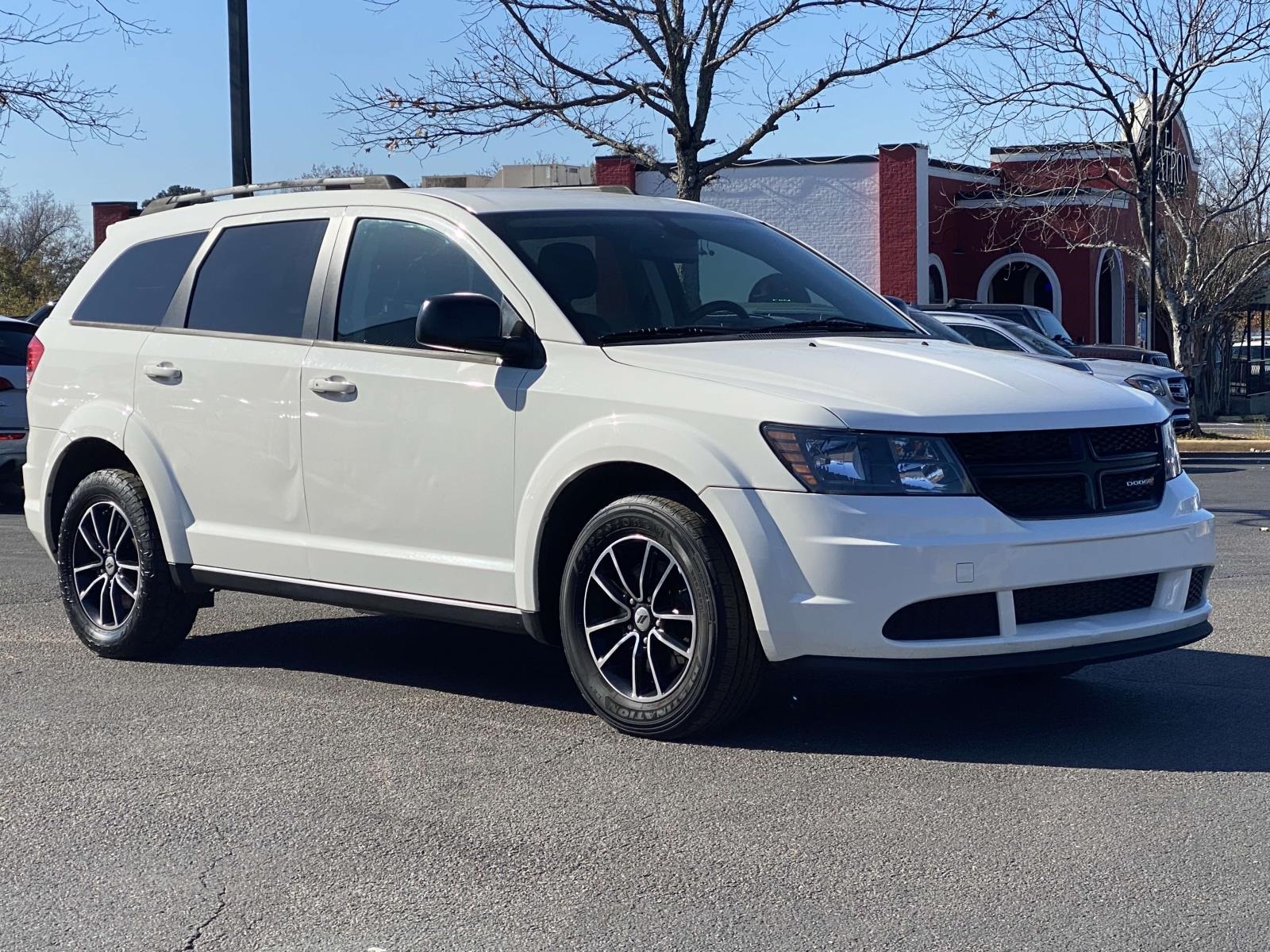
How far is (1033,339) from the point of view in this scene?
62.2 ft

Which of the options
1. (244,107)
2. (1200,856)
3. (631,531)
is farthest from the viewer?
(244,107)

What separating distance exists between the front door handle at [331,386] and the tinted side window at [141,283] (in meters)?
1.22

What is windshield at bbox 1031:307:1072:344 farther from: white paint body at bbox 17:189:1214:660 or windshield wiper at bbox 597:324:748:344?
windshield wiper at bbox 597:324:748:344

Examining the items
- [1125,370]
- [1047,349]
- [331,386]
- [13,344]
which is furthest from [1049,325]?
[331,386]

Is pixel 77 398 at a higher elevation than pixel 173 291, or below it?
below

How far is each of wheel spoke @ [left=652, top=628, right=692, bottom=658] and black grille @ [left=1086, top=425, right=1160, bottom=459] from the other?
1.46 metres

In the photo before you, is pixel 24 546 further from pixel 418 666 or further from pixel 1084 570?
pixel 1084 570

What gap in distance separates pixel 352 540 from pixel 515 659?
1111 mm

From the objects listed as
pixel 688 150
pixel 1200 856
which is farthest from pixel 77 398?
pixel 688 150

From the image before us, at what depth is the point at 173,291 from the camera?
7.22 m

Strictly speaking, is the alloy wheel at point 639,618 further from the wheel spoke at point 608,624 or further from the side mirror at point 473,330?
the side mirror at point 473,330

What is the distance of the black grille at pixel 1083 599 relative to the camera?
204 inches

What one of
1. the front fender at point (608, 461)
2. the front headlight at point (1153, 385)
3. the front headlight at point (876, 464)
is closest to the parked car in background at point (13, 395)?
the front fender at point (608, 461)

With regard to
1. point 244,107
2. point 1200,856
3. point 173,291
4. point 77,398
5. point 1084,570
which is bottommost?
point 1200,856
